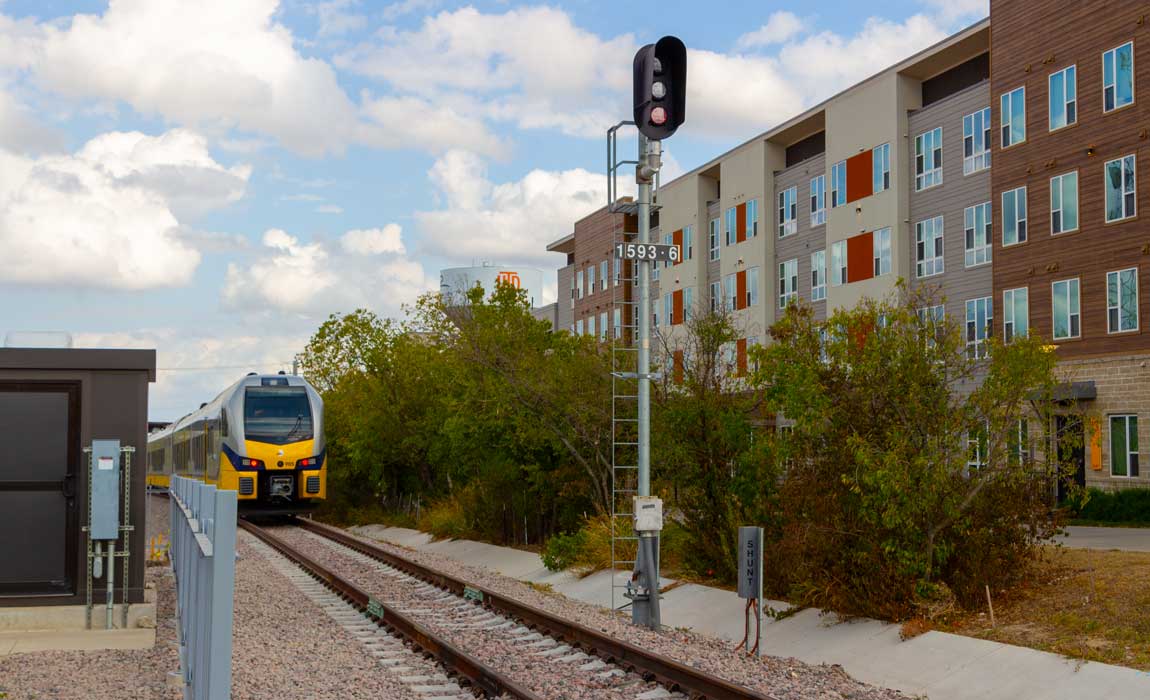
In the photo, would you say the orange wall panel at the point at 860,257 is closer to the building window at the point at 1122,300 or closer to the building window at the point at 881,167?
the building window at the point at 881,167

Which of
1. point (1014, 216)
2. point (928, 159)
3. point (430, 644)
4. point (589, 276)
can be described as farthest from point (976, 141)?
point (589, 276)

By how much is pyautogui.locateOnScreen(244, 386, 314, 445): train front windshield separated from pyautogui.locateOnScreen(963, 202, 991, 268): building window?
2132cm

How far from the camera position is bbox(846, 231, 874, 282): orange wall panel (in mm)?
44281

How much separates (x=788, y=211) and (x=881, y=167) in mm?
8025

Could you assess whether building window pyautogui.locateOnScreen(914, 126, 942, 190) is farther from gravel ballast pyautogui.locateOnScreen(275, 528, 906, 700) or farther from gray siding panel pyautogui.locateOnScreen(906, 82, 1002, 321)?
gravel ballast pyautogui.locateOnScreen(275, 528, 906, 700)

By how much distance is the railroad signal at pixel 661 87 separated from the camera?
1426 centimetres

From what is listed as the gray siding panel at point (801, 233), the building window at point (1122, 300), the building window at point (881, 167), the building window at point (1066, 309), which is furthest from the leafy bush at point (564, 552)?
the gray siding panel at point (801, 233)

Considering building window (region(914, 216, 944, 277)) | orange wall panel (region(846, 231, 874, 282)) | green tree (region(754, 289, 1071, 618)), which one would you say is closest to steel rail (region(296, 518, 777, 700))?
green tree (region(754, 289, 1071, 618))

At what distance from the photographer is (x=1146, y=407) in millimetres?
30359

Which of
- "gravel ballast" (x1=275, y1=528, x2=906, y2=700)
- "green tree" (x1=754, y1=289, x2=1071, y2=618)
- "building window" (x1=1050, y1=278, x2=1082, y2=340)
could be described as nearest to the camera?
"gravel ballast" (x1=275, y1=528, x2=906, y2=700)

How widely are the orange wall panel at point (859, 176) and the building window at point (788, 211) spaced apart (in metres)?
5.23

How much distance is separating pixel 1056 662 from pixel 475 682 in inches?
199

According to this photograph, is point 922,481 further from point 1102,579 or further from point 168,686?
point 168,686

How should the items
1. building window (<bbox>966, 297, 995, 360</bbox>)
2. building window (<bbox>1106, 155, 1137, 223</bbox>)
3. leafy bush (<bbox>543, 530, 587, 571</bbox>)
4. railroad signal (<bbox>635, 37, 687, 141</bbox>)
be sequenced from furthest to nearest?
building window (<bbox>966, 297, 995, 360</bbox>) → building window (<bbox>1106, 155, 1137, 223</bbox>) → leafy bush (<bbox>543, 530, 587, 571</bbox>) → railroad signal (<bbox>635, 37, 687, 141</bbox>)
